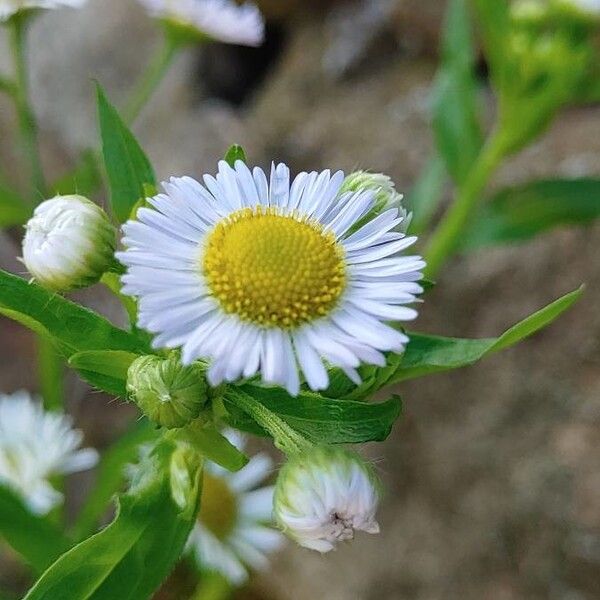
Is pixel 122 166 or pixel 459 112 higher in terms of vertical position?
pixel 122 166

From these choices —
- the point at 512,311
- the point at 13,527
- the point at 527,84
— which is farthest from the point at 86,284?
the point at 512,311

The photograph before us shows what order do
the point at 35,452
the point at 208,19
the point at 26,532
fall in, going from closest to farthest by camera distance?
the point at 26,532 → the point at 35,452 → the point at 208,19

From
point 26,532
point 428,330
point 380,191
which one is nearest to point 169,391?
point 380,191

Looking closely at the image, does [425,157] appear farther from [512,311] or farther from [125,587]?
[125,587]

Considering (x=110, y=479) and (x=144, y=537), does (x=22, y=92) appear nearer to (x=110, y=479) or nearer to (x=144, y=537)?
(x=110, y=479)

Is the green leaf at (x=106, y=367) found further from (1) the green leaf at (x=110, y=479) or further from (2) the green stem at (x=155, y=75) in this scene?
(2) the green stem at (x=155, y=75)
